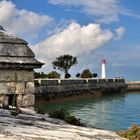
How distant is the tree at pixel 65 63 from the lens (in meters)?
74.4

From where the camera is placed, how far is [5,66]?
612 cm

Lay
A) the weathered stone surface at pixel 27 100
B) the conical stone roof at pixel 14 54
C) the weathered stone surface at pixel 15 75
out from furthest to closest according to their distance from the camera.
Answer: the weathered stone surface at pixel 27 100 → the weathered stone surface at pixel 15 75 → the conical stone roof at pixel 14 54

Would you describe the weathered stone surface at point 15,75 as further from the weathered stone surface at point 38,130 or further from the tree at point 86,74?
the tree at point 86,74

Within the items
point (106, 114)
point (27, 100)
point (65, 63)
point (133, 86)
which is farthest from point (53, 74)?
point (27, 100)

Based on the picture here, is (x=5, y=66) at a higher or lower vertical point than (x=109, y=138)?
higher

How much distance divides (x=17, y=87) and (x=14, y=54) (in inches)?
22.1

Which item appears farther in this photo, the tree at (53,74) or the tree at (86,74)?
the tree at (86,74)

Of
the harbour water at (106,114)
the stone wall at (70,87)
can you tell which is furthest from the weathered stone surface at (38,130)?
the stone wall at (70,87)

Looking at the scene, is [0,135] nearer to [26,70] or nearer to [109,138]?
[109,138]

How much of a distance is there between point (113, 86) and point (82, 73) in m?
6.07

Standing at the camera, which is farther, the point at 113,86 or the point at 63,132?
the point at 113,86

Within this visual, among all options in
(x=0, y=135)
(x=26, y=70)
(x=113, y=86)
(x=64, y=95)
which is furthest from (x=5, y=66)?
(x=113, y=86)

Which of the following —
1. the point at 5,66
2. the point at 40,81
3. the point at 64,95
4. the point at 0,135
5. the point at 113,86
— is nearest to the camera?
the point at 0,135

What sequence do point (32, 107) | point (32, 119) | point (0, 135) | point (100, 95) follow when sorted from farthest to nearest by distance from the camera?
point (100, 95) < point (32, 107) < point (32, 119) < point (0, 135)
